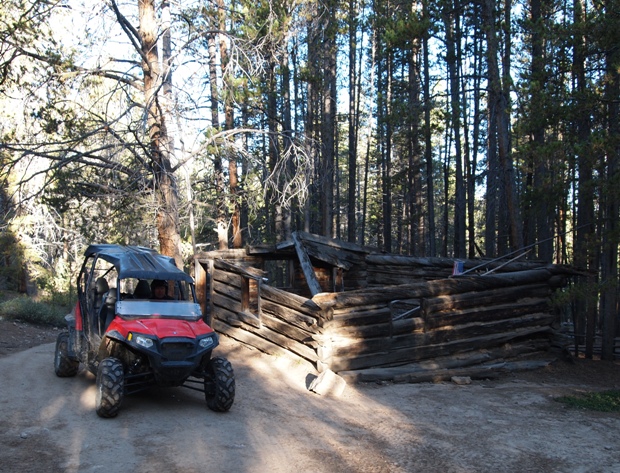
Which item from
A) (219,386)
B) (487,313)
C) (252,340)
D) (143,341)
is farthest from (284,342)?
(143,341)

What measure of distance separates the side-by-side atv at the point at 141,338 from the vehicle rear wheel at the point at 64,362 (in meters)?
0.02

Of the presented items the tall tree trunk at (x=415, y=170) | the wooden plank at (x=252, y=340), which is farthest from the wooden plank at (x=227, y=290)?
the tall tree trunk at (x=415, y=170)

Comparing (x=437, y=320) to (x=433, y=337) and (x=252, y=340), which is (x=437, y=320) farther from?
(x=252, y=340)

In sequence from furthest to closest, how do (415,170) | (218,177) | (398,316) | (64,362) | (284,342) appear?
(415,170)
(218,177)
(398,316)
(284,342)
(64,362)

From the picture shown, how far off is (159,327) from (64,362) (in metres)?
2.57

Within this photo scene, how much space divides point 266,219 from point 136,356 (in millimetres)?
25546

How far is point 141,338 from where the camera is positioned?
22.5 feet

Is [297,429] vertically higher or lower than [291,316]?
lower

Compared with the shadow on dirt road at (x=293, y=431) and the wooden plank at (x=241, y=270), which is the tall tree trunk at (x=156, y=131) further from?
the shadow on dirt road at (x=293, y=431)

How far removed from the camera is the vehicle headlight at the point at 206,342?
23.7ft

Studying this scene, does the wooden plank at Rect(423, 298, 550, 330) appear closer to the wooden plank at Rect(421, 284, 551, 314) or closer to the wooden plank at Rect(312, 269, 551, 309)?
the wooden plank at Rect(421, 284, 551, 314)

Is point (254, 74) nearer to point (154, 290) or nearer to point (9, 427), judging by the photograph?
point (154, 290)

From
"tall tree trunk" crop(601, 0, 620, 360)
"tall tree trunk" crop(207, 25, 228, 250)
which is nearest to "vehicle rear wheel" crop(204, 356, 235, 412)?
"tall tree trunk" crop(207, 25, 228, 250)

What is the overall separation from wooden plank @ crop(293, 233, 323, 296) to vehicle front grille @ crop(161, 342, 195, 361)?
5.25m
